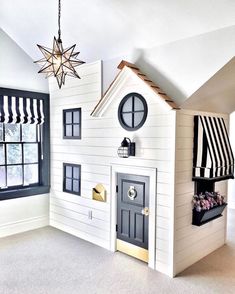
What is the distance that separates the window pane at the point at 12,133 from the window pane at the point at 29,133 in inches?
5.0

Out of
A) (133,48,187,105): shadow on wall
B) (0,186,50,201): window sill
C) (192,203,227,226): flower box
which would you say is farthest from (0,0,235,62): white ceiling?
(0,186,50,201): window sill

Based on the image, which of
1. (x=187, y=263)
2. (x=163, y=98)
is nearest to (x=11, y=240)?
(x=187, y=263)

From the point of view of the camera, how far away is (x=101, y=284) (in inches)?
136

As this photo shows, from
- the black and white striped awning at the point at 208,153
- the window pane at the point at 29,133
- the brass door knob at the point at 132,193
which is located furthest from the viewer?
the window pane at the point at 29,133

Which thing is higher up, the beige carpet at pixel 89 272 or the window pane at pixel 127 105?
the window pane at pixel 127 105

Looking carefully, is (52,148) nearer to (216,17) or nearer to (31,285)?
(31,285)

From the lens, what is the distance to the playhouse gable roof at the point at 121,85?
145 inches

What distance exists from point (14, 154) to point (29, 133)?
52cm

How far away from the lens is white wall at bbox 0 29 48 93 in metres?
5.00

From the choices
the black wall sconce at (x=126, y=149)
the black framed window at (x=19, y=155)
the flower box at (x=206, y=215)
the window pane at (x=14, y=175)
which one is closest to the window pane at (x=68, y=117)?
the black framed window at (x=19, y=155)

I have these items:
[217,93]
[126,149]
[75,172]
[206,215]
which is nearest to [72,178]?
[75,172]

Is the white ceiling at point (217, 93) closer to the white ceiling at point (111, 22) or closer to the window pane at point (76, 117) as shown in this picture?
the white ceiling at point (111, 22)

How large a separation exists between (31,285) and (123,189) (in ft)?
5.92

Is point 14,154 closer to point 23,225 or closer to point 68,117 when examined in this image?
point 68,117
